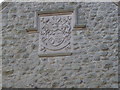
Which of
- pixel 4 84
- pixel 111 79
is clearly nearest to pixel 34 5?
pixel 4 84

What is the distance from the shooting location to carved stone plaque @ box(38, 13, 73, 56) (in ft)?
29.6

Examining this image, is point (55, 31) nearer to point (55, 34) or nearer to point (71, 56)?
point (55, 34)

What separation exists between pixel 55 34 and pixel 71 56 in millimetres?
662

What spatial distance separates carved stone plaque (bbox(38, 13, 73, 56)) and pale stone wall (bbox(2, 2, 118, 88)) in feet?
0.42

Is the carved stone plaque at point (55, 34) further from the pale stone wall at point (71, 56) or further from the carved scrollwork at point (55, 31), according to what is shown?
the pale stone wall at point (71, 56)

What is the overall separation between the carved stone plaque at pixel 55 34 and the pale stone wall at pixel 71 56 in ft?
0.42

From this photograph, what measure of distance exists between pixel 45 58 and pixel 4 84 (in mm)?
1113

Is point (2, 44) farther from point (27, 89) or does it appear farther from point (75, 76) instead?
point (75, 76)

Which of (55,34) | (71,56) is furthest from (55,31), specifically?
(71,56)

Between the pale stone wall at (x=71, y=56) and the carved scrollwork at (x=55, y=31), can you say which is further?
the carved scrollwork at (x=55, y=31)

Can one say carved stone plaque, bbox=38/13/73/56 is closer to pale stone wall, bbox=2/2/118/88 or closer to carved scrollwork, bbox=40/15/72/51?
carved scrollwork, bbox=40/15/72/51

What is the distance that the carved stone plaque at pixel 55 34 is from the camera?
9.01m

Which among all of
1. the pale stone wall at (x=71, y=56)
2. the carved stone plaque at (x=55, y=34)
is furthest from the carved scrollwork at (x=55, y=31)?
the pale stone wall at (x=71, y=56)

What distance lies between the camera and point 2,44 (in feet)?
30.6
